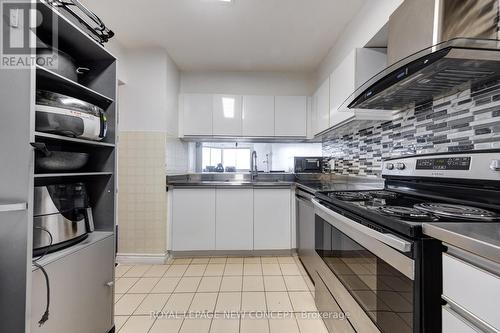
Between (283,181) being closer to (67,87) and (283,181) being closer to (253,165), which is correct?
(253,165)

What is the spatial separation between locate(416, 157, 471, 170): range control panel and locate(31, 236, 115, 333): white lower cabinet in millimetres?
1871

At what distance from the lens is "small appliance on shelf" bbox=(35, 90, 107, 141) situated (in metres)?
1.05

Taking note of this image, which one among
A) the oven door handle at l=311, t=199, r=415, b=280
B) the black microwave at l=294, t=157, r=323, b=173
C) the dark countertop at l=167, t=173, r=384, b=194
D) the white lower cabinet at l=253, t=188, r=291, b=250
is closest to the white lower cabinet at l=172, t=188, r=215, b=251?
the dark countertop at l=167, t=173, r=384, b=194

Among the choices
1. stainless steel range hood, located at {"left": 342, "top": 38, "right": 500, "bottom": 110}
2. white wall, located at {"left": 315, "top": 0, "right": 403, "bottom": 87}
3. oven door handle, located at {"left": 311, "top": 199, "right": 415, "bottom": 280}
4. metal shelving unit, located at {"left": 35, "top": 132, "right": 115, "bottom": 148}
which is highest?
white wall, located at {"left": 315, "top": 0, "right": 403, "bottom": 87}

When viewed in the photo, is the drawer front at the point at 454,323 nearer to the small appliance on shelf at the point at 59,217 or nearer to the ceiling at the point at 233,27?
the small appliance on shelf at the point at 59,217

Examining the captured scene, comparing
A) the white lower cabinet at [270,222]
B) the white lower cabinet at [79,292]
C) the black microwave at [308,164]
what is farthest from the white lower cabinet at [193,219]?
the white lower cabinet at [79,292]

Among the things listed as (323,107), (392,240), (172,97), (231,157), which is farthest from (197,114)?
(392,240)

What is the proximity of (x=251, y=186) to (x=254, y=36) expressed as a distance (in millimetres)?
1643

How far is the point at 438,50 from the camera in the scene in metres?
0.90

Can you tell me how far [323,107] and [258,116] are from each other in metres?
0.93

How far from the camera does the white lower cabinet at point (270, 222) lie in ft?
9.56

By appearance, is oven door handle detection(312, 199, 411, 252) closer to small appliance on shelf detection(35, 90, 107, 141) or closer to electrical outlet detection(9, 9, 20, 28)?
small appliance on shelf detection(35, 90, 107, 141)

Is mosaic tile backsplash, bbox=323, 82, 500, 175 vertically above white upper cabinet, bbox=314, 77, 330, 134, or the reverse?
white upper cabinet, bbox=314, 77, 330, 134

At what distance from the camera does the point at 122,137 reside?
280 centimetres
